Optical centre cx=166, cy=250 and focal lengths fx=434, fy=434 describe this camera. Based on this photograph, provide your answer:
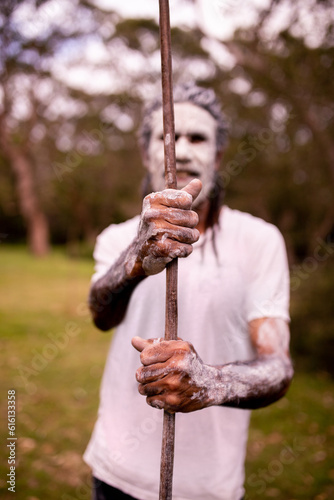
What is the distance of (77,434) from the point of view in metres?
5.24

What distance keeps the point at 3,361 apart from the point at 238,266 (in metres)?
6.45

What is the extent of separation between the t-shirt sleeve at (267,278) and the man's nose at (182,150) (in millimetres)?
486

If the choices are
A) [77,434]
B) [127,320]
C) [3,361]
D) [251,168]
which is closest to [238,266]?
[127,320]

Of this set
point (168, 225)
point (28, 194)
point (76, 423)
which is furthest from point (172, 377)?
point (28, 194)

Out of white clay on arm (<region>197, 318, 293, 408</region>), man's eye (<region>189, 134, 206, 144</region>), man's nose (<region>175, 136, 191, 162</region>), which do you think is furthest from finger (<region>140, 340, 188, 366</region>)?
man's eye (<region>189, 134, 206, 144</region>)

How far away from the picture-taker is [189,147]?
2.02 metres

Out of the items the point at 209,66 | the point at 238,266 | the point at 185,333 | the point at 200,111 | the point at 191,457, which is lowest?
the point at 191,457

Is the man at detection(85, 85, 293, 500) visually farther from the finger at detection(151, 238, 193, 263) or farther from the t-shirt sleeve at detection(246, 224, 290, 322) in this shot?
the finger at detection(151, 238, 193, 263)

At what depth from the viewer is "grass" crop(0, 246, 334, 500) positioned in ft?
14.4

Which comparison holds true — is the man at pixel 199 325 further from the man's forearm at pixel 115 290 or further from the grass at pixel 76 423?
the grass at pixel 76 423

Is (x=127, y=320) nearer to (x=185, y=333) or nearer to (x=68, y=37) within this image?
(x=185, y=333)

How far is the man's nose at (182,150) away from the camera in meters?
1.96

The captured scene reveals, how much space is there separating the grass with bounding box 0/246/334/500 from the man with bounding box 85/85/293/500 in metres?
2.79

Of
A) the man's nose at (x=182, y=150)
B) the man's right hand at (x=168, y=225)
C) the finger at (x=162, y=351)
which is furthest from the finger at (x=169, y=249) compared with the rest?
the man's nose at (x=182, y=150)
